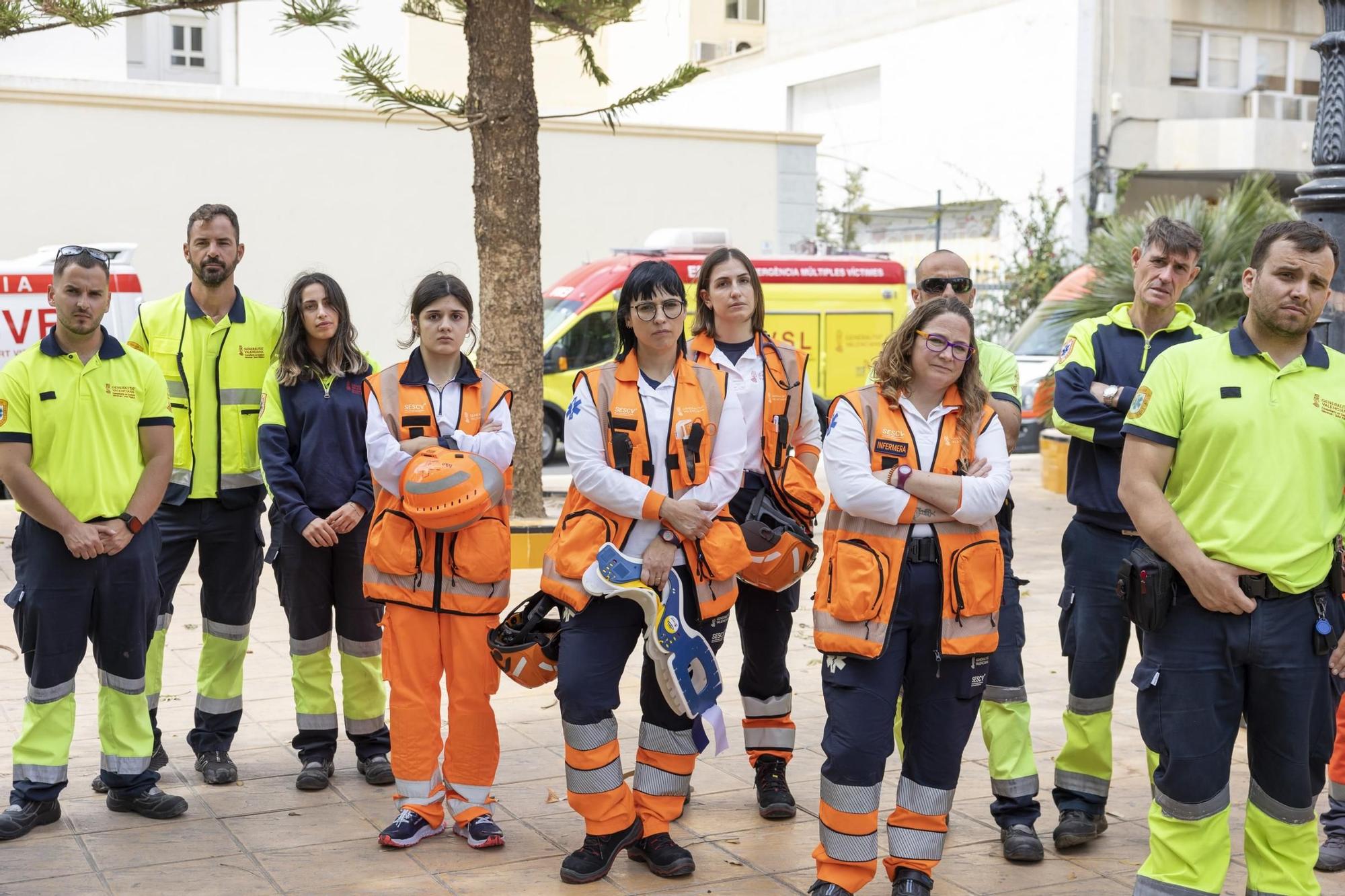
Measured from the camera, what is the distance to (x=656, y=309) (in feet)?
15.8

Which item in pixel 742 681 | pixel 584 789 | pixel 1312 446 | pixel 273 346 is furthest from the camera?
pixel 273 346

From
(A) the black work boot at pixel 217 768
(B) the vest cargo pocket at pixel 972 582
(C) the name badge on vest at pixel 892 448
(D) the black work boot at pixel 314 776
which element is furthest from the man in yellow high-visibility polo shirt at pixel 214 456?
(B) the vest cargo pocket at pixel 972 582

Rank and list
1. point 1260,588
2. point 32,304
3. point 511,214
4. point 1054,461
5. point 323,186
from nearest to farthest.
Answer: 1. point 1260,588
2. point 511,214
3. point 32,304
4. point 1054,461
5. point 323,186

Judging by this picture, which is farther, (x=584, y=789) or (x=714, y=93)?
(x=714, y=93)

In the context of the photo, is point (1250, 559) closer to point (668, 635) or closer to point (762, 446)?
point (668, 635)

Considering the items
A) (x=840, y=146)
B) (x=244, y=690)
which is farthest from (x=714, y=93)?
(x=244, y=690)

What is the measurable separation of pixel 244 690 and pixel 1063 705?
3.95 meters

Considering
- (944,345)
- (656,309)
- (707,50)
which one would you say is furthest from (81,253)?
(707,50)

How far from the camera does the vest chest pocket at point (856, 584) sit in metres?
4.36

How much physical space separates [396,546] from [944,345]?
6.42 feet

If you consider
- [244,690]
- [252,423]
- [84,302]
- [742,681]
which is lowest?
[244,690]

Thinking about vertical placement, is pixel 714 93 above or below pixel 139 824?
above

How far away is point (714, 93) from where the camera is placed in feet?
129

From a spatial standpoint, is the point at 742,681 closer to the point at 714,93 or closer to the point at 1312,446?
the point at 1312,446
